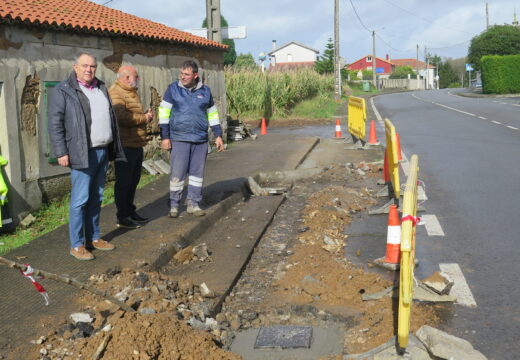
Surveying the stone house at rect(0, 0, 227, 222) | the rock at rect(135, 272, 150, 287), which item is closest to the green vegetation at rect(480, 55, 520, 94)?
the stone house at rect(0, 0, 227, 222)

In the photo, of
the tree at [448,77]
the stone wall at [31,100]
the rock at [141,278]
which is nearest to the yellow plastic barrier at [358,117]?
the stone wall at [31,100]

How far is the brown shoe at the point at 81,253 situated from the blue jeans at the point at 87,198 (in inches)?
1.9

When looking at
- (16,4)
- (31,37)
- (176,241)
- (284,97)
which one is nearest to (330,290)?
(176,241)

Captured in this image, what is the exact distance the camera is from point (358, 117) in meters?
16.0

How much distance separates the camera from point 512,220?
7.85 meters

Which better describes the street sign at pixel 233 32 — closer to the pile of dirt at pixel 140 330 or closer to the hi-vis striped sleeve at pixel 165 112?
the hi-vis striped sleeve at pixel 165 112

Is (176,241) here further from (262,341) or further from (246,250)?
(262,341)

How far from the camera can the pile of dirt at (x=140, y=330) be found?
403 centimetres

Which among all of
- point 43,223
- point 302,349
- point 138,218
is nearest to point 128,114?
point 138,218

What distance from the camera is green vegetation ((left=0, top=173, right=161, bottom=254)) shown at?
7613 mm

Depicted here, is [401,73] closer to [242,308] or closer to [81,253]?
[81,253]

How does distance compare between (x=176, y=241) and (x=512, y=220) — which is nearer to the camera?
(x=176, y=241)

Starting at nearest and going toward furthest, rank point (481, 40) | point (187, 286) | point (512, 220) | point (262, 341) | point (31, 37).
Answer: point (262, 341) < point (187, 286) < point (512, 220) < point (31, 37) < point (481, 40)

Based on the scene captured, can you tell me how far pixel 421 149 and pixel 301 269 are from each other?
10276 millimetres
